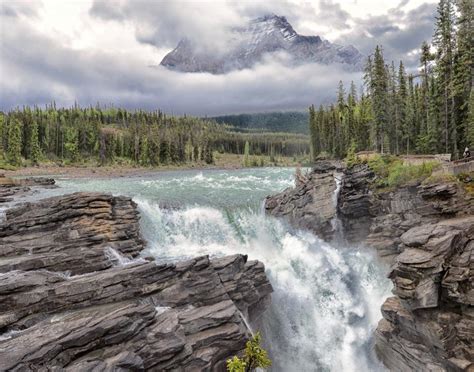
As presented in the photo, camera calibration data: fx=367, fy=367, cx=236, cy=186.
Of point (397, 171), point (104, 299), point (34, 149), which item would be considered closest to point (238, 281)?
point (104, 299)

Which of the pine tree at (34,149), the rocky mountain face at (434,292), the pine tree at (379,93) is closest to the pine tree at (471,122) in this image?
the pine tree at (379,93)

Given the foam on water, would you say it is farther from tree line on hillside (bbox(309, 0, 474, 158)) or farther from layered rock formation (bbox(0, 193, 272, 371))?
tree line on hillside (bbox(309, 0, 474, 158))

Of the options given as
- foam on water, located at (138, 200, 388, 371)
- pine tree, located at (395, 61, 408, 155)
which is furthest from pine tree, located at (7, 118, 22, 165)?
pine tree, located at (395, 61, 408, 155)

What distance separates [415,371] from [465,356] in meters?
2.93

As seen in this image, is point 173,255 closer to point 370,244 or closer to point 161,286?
point 161,286

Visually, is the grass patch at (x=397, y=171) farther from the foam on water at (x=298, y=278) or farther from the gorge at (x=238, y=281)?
the foam on water at (x=298, y=278)

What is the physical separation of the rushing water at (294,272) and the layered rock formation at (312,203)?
1199 mm

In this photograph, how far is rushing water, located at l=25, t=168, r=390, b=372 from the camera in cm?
2523

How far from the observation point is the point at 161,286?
2159 centimetres

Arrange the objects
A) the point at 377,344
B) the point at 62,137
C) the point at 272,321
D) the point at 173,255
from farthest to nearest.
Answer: the point at 62,137 < the point at 173,255 < the point at 272,321 < the point at 377,344

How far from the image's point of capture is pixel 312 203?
38.7m

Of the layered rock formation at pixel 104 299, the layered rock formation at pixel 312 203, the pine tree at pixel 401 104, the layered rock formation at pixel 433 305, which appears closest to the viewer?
the layered rock formation at pixel 104 299

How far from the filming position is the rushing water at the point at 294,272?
993 inches

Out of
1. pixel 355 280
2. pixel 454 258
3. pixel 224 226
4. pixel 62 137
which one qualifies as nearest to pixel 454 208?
pixel 454 258
